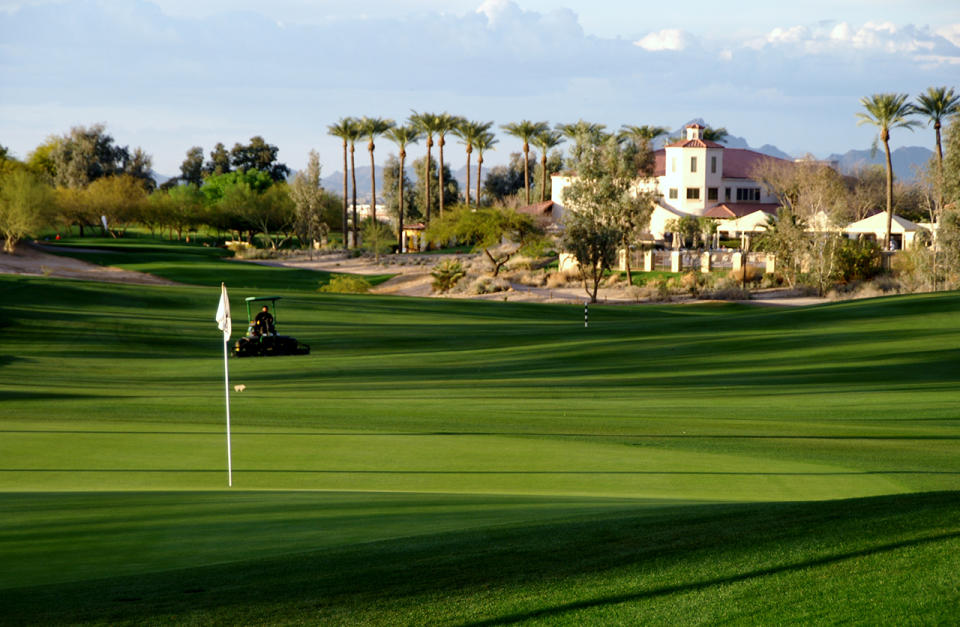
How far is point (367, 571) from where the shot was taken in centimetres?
753

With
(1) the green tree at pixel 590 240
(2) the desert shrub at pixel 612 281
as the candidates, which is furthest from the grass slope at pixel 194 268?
(1) the green tree at pixel 590 240

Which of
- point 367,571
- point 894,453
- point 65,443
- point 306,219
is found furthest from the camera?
point 306,219

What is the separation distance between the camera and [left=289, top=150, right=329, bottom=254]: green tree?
10762 cm

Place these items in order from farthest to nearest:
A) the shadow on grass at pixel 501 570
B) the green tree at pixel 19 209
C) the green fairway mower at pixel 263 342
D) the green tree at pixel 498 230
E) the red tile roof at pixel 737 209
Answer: the red tile roof at pixel 737 209
the green tree at pixel 498 230
the green tree at pixel 19 209
the green fairway mower at pixel 263 342
the shadow on grass at pixel 501 570

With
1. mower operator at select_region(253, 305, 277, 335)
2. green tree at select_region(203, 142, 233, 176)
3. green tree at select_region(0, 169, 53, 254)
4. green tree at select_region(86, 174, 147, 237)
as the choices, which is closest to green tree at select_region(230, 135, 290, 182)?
green tree at select_region(203, 142, 233, 176)

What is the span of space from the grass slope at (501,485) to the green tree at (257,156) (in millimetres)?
139717

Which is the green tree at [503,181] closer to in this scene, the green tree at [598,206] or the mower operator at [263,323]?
the green tree at [598,206]

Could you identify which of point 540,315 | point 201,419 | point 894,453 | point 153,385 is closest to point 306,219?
point 540,315

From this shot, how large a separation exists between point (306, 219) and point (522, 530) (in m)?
104

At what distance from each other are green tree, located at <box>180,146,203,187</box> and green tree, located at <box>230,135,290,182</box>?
11759mm

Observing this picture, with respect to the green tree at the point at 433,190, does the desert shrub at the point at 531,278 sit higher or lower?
lower

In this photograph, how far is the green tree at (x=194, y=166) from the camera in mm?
174500

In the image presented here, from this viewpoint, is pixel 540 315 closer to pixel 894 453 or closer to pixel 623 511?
pixel 894 453

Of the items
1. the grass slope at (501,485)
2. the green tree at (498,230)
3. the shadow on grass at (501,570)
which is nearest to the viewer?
the shadow on grass at (501,570)
